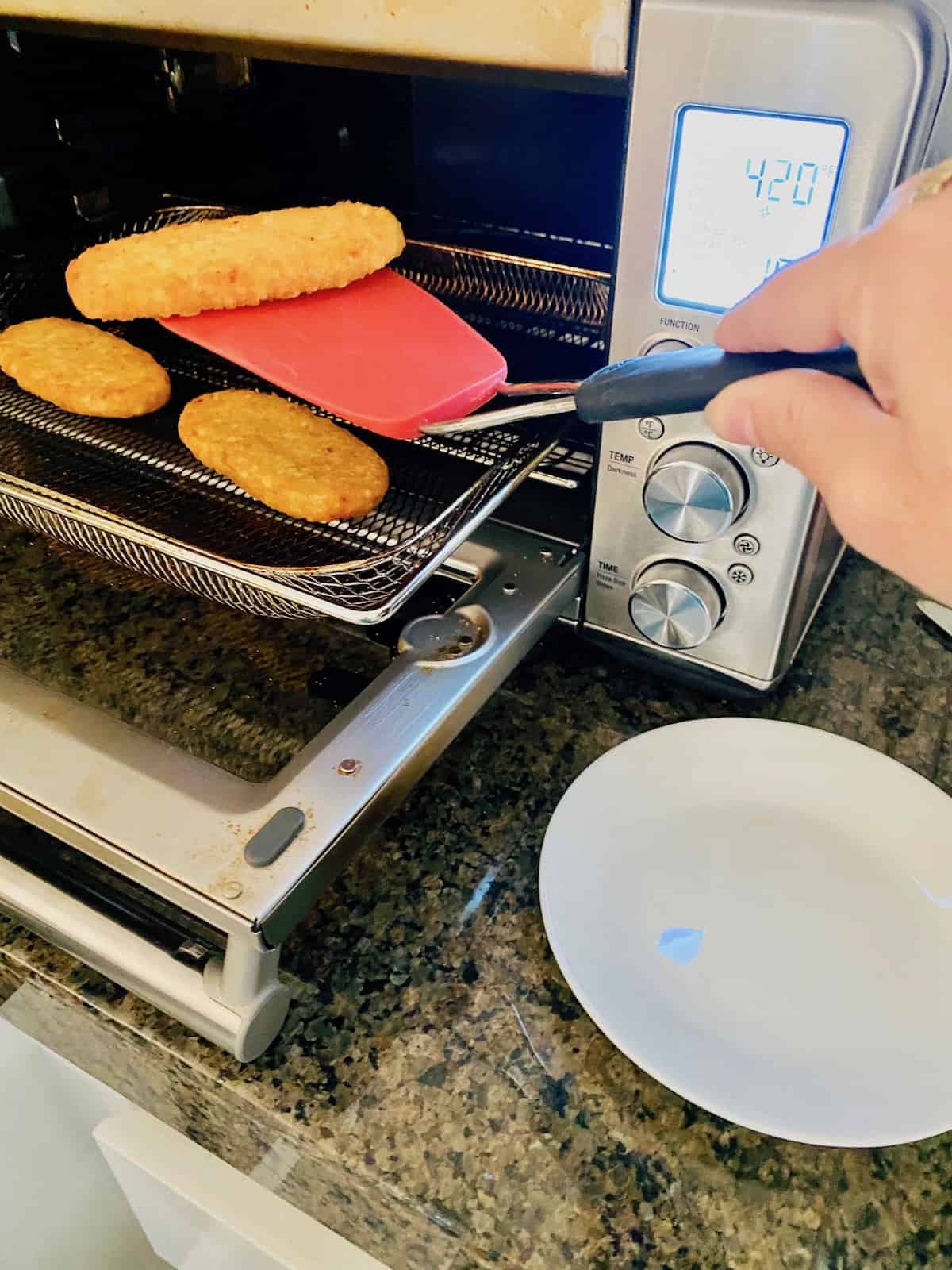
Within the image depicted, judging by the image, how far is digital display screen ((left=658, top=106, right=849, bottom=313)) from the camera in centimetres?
43

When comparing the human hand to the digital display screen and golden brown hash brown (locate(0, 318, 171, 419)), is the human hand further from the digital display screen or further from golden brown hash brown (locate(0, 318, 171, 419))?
golden brown hash brown (locate(0, 318, 171, 419))

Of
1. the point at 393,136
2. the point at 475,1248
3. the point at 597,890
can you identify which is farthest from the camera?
the point at 393,136

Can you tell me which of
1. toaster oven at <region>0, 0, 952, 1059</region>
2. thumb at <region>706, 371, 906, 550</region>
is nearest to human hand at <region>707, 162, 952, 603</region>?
thumb at <region>706, 371, 906, 550</region>

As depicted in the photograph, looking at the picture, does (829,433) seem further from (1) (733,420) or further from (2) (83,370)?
(2) (83,370)

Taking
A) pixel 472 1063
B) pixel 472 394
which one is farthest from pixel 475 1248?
pixel 472 394

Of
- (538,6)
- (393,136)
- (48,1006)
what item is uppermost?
(538,6)

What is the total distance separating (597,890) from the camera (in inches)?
20.1

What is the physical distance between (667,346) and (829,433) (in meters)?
0.19

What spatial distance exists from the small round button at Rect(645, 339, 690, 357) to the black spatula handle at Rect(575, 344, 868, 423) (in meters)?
0.07

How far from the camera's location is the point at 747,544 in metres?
0.55

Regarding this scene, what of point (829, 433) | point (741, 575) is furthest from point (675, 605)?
point (829, 433)

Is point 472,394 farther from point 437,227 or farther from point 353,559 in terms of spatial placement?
point 437,227

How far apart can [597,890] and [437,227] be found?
0.55m

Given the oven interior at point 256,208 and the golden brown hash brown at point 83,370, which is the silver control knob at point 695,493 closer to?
the oven interior at point 256,208
